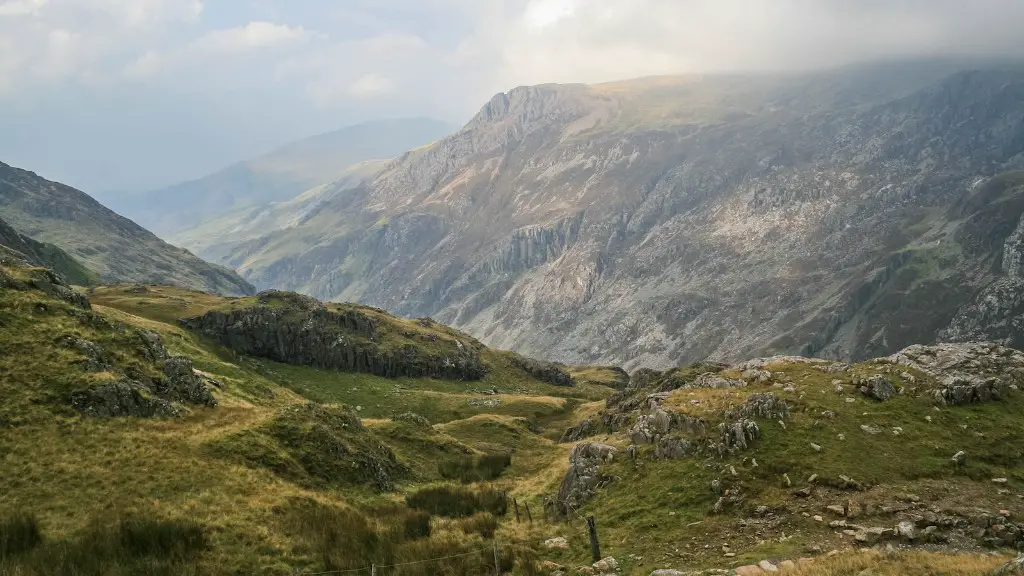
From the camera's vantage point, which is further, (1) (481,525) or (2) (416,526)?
(1) (481,525)

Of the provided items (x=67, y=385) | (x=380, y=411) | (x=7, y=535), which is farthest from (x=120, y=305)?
(x=7, y=535)

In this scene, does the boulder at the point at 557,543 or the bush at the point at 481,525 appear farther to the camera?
the bush at the point at 481,525

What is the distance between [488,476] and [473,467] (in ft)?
8.17

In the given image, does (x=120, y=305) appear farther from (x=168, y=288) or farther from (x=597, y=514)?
(x=597, y=514)

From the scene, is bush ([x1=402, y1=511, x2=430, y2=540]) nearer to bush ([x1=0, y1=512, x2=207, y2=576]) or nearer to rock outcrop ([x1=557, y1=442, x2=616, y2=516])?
bush ([x1=0, y1=512, x2=207, y2=576])

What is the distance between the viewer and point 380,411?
8138cm

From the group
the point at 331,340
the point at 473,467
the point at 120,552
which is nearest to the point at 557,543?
the point at 120,552

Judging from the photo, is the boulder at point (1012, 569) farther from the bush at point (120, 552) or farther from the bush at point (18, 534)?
the bush at point (18, 534)

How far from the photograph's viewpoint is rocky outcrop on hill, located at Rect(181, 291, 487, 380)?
9344 cm

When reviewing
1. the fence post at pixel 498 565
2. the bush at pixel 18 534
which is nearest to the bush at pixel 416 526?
the fence post at pixel 498 565

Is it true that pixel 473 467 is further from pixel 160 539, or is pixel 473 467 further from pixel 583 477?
pixel 160 539

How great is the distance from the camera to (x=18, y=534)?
19797 mm

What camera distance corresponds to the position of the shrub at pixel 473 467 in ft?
143

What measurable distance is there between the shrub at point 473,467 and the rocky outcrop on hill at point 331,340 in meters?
57.6
